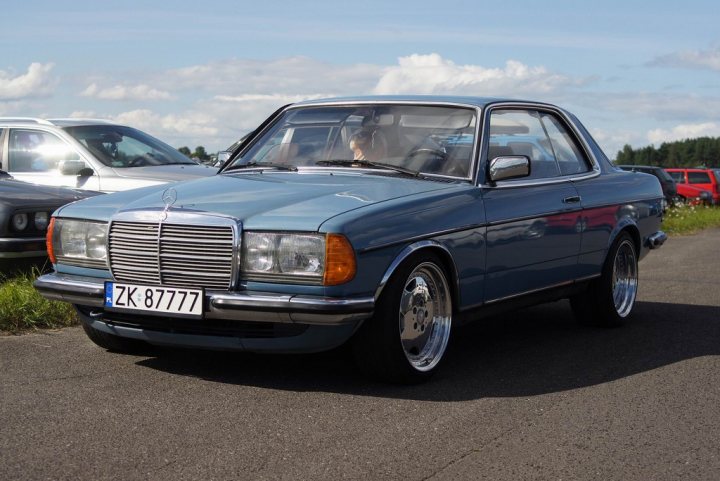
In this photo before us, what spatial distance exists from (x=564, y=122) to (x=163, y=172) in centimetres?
532

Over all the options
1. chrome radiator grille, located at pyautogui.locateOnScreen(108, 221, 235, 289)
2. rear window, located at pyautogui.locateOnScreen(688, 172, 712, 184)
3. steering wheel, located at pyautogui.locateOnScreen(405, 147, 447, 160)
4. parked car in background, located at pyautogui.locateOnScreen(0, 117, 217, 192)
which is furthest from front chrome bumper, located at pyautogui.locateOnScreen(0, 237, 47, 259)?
rear window, located at pyautogui.locateOnScreen(688, 172, 712, 184)

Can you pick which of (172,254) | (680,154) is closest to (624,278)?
(172,254)

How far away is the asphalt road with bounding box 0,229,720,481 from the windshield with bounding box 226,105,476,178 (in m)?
1.17

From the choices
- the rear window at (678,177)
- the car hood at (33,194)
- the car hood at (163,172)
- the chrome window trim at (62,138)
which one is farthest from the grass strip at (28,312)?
the rear window at (678,177)

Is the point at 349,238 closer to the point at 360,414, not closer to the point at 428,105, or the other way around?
the point at 360,414

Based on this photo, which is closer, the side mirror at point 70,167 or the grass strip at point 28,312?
the grass strip at point 28,312

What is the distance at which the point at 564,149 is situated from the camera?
7.77 metres

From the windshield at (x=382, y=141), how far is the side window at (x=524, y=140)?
0.24m

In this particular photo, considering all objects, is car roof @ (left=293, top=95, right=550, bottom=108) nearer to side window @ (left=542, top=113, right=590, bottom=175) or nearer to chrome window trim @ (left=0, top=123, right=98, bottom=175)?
side window @ (left=542, top=113, right=590, bottom=175)

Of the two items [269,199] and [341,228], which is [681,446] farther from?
[269,199]

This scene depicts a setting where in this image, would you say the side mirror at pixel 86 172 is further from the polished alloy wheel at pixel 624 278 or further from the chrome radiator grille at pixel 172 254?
the chrome radiator grille at pixel 172 254

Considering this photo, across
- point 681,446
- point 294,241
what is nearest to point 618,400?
point 681,446

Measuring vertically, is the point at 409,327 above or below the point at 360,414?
above

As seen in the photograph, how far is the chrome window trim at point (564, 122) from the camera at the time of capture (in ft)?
21.5
